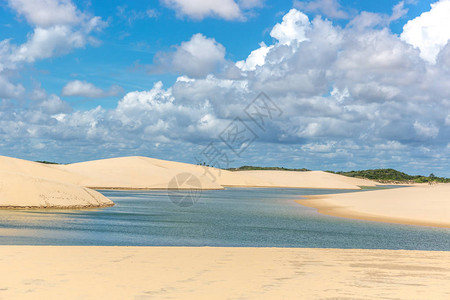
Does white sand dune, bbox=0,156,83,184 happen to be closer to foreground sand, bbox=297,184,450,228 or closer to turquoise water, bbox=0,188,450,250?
turquoise water, bbox=0,188,450,250

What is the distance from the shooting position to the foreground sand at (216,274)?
13.5 metres

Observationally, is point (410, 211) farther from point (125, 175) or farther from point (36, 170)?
point (125, 175)

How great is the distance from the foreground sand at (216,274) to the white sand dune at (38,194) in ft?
90.5

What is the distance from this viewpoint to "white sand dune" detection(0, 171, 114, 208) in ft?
153

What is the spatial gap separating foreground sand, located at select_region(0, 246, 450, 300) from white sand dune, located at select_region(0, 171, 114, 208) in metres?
27.6

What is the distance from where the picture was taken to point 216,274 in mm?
16359

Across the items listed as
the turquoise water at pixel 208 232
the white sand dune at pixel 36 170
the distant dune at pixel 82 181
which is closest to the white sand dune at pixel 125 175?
the distant dune at pixel 82 181

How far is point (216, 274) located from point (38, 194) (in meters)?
37.4

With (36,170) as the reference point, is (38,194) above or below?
below


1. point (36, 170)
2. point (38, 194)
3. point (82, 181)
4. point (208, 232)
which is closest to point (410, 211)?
point (208, 232)

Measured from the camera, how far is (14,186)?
4819 centimetres

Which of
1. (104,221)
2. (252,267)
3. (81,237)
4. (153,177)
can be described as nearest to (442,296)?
(252,267)

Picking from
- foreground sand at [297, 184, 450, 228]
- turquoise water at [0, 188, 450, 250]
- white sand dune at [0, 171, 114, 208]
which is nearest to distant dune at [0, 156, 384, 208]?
white sand dune at [0, 171, 114, 208]

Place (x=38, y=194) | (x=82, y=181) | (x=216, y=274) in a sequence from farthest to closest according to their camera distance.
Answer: (x=82, y=181), (x=38, y=194), (x=216, y=274)
